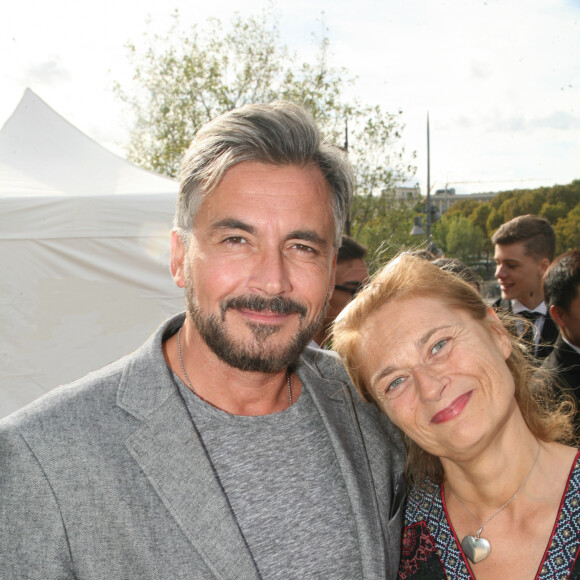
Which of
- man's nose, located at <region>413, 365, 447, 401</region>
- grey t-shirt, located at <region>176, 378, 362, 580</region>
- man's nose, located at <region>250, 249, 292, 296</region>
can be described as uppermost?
man's nose, located at <region>250, 249, 292, 296</region>

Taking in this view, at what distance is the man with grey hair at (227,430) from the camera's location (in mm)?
1420

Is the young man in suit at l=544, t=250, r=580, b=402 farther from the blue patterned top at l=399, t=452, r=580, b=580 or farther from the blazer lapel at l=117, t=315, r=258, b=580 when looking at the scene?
the blazer lapel at l=117, t=315, r=258, b=580

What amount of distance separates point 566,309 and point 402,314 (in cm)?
175

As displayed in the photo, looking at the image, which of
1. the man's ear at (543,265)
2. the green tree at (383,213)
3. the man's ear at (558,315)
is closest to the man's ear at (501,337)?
the man's ear at (558,315)

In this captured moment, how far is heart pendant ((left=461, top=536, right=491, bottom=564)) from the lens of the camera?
176 centimetres

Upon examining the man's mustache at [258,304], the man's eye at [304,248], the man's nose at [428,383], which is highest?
the man's eye at [304,248]

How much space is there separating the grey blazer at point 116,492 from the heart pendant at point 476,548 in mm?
288

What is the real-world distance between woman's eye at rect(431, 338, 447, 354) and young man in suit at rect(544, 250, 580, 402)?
1427mm

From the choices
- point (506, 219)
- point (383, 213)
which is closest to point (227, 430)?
point (383, 213)

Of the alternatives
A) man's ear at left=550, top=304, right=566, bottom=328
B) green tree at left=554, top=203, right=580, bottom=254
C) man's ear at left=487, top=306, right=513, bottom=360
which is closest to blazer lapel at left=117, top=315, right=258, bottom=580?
man's ear at left=487, top=306, right=513, bottom=360

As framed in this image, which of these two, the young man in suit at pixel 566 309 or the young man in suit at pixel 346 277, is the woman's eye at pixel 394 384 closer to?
the young man in suit at pixel 566 309

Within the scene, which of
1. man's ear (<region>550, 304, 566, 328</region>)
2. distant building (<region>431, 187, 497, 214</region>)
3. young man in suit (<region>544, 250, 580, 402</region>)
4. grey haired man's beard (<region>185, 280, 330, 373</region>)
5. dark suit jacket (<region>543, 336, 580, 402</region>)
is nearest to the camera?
grey haired man's beard (<region>185, 280, 330, 373</region>)

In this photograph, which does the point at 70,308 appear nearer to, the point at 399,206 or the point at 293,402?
the point at 293,402

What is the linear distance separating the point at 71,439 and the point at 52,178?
15.5ft
